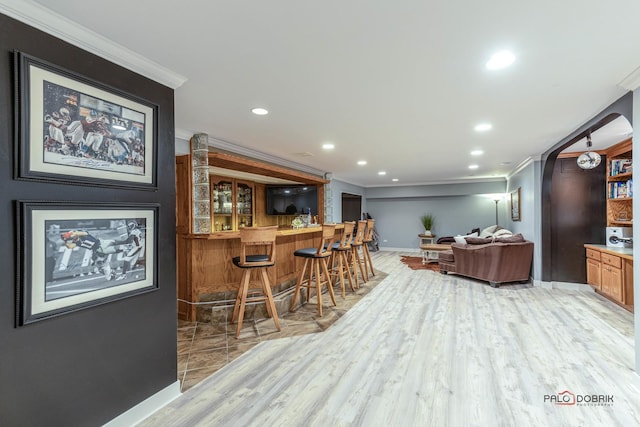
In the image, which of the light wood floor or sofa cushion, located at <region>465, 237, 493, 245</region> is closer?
the light wood floor

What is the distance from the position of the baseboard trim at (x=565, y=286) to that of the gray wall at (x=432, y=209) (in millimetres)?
3528

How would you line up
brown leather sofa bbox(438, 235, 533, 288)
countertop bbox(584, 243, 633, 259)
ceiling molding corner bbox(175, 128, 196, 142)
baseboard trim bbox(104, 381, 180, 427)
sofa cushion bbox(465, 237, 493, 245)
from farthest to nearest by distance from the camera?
sofa cushion bbox(465, 237, 493, 245), brown leather sofa bbox(438, 235, 533, 288), countertop bbox(584, 243, 633, 259), ceiling molding corner bbox(175, 128, 196, 142), baseboard trim bbox(104, 381, 180, 427)

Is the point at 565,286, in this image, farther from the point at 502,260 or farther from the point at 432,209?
the point at 432,209

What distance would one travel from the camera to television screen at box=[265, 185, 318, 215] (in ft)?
21.5

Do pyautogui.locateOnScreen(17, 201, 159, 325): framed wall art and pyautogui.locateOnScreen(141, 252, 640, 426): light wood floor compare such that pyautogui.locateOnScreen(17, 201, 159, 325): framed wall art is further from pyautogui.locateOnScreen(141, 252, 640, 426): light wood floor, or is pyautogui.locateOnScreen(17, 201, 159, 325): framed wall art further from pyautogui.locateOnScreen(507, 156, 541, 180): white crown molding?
pyautogui.locateOnScreen(507, 156, 541, 180): white crown molding

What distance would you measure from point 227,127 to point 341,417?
302 centimetres

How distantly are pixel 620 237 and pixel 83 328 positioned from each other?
6.32m

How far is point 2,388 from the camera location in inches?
49.6

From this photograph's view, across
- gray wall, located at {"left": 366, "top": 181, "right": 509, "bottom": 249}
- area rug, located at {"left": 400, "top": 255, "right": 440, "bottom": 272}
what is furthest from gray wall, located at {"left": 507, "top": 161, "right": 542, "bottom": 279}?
gray wall, located at {"left": 366, "top": 181, "right": 509, "bottom": 249}

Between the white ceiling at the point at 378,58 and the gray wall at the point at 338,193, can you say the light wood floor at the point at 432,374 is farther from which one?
the gray wall at the point at 338,193

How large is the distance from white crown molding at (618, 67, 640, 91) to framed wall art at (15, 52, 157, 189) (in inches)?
132

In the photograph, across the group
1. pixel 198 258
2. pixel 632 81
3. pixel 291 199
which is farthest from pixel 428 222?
pixel 198 258

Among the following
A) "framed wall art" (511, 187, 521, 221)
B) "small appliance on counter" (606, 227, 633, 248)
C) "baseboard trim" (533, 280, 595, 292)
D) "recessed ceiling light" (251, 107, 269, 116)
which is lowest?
"baseboard trim" (533, 280, 595, 292)

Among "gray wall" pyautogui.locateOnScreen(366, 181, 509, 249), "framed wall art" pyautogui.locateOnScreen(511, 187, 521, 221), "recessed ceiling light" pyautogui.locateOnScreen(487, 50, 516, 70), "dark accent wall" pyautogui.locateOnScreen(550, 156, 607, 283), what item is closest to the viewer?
"recessed ceiling light" pyautogui.locateOnScreen(487, 50, 516, 70)
